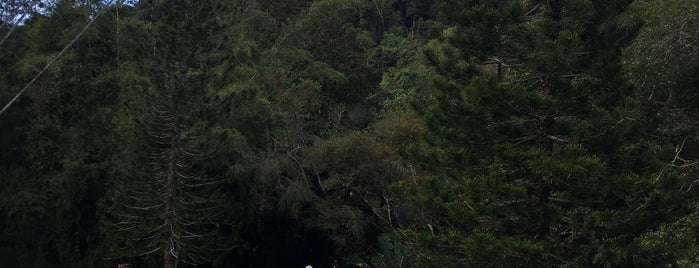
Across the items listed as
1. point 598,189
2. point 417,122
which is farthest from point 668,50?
point 417,122

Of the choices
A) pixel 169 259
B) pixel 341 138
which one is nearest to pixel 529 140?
pixel 341 138

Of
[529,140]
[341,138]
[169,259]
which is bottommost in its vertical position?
[169,259]

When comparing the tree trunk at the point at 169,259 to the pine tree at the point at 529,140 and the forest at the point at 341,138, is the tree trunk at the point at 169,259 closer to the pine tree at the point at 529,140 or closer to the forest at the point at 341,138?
the forest at the point at 341,138

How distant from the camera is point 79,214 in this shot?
15508mm

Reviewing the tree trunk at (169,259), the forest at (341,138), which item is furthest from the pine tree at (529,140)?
the tree trunk at (169,259)

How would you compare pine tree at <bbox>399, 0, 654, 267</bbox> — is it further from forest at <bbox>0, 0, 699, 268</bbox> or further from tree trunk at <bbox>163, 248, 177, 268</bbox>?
tree trunk at <bbox>163, 248, 177, 268</bbox>

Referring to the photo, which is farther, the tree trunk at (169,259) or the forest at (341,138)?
the tree trunk at (169,259)

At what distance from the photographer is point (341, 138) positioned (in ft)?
46.9

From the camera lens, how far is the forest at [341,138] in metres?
7.50

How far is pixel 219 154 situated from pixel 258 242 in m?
3.44

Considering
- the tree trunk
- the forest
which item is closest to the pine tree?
the forest

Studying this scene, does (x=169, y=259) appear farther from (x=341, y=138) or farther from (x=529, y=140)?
(x=529, y=140)

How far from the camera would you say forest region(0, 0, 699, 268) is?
7500 millimetres

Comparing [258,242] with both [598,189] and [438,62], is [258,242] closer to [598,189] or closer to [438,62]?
[438,62]
